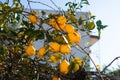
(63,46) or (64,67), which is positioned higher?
(63,46)

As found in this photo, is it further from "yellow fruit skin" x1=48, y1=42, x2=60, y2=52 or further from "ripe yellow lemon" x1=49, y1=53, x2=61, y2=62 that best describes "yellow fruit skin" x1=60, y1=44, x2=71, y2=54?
"ripe yellow lemon" x1=49, y1=53, x2=61, y2=62

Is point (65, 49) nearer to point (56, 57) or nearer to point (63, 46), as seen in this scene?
point (63, 46)

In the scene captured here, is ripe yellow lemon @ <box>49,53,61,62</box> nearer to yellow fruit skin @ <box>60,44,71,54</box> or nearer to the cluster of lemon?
the cluster of lemon

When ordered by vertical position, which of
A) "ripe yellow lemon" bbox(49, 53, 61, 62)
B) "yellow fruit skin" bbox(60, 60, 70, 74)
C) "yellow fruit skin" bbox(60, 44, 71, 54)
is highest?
"yellow fruit skin" bbox(60, 44, 71, 54)

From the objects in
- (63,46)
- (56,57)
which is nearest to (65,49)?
(63,46)

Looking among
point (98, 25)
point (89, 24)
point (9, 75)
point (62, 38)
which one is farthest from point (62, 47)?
point (9, 75)

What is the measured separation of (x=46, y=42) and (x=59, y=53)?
0.34 ft

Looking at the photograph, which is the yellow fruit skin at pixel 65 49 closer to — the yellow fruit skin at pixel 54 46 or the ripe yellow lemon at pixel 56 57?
the yellow fruit skin at pixel 54 46

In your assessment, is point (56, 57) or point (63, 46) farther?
point (56, 57)

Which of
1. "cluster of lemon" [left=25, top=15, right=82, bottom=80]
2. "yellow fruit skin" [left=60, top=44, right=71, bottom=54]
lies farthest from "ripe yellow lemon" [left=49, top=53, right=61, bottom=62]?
"yellow fruit skin" [left=60, top=44, right=71, bottom=54]

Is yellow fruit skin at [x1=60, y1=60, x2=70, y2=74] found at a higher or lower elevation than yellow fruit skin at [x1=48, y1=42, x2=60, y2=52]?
lower

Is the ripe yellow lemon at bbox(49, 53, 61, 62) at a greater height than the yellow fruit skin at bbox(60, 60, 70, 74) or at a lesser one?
greater

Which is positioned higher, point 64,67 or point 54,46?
point 54,46

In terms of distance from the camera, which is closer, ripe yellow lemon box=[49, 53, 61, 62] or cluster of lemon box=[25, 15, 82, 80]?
cluster of lemon box=[25, 15, 82, 80]
